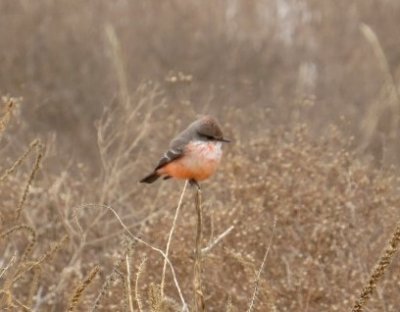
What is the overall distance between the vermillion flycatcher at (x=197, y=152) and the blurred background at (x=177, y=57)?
6.91 m

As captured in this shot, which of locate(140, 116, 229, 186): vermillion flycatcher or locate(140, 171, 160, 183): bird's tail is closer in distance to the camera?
locate(140, 116, 229, 186): vermillion flycatcher

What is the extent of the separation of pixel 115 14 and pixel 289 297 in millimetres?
7801

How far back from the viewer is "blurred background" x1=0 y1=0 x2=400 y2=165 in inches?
496

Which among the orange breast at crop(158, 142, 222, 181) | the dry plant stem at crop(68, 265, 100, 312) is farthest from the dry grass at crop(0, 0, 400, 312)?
the orange breast at crop(158, 142, 222, 181)

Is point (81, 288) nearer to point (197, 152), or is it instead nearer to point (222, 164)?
point (197, 152)

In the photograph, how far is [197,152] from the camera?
4.88 metres

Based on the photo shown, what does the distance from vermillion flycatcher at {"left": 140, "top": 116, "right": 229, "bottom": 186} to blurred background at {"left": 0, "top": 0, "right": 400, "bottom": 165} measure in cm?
691

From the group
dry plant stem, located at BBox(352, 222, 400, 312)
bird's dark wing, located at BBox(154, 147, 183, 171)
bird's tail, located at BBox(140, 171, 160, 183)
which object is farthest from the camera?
bird's tail, located at BBox(140, 171, 160, 183)

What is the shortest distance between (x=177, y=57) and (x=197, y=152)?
26.6 ft

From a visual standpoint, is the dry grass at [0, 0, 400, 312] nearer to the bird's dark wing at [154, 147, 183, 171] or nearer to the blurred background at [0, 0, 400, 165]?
the blurred background at [0, 0, 400, 165]

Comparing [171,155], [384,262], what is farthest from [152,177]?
[384,262]

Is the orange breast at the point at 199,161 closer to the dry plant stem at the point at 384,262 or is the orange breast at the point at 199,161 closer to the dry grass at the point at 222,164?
the dry grass at the point at 222,164

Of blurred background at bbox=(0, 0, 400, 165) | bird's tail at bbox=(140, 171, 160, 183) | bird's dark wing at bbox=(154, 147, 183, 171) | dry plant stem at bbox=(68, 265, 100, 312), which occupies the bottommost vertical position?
blurred background at bbox=(0, 0, 400, 165)

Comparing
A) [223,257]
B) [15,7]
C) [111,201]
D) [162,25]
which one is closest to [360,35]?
[162,25]
